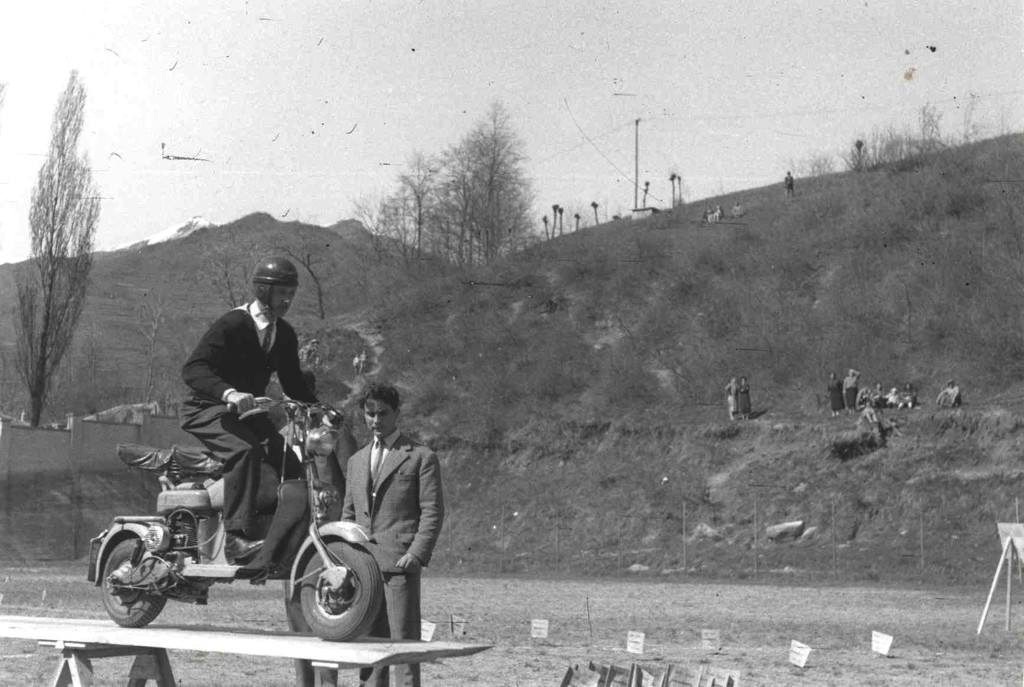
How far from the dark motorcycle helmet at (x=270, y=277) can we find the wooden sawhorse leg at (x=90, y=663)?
210 centimetres

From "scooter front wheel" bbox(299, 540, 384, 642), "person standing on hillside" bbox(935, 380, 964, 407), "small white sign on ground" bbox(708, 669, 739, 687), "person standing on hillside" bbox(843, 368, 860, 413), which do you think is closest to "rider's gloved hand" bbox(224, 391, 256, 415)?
"scooter front wheel" bbox(299, 540, 384, 642)

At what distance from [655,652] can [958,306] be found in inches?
1485

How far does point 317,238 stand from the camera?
162 metres

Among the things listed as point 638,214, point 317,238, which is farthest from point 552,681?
point 317,238

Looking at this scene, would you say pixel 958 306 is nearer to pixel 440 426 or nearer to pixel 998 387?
pixel 998 387

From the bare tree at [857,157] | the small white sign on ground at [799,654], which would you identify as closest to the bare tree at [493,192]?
the bare tree at [857,157]

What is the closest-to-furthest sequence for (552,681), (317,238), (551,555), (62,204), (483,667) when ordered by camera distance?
1. (552,681)
2. (483,667)
3. (551,555)
4. (62,204)
5. (317,238)

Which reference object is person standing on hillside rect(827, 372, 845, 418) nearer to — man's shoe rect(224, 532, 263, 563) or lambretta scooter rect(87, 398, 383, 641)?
lambretta scooter rect(87, 398, 383, 641)

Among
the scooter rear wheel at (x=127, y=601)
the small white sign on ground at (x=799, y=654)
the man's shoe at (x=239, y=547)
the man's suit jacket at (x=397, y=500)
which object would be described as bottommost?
the small white sign on ground at (x=799, y=654)

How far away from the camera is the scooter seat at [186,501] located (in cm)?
805

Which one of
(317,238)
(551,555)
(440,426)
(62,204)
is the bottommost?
(551,555)

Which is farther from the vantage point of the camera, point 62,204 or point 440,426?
point 440,426

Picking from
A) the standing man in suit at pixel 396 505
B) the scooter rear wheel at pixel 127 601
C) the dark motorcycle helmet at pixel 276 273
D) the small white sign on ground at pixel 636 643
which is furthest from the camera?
the small white sign on ground at pixel 636 643

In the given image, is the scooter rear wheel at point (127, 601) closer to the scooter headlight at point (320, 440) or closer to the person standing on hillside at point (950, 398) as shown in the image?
the scooter headlight at point (320, 440)
